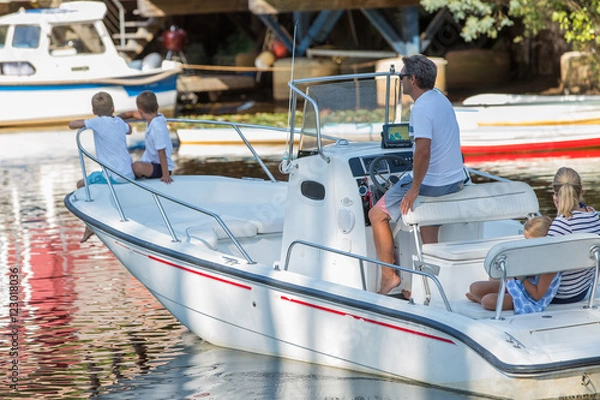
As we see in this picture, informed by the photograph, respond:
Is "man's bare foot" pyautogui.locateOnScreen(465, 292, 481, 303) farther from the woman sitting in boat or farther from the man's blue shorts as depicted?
the man's blue shorts

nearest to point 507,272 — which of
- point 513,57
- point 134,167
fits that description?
point 134,167

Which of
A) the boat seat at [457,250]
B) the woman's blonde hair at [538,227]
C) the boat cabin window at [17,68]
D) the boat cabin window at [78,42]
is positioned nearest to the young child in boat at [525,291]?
the woman's blonde hair at [538,227]

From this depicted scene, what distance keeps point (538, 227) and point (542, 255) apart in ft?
1.46

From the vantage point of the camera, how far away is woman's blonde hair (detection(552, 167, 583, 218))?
5457 mm

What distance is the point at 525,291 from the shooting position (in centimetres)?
559

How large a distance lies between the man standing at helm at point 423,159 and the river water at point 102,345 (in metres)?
0.76

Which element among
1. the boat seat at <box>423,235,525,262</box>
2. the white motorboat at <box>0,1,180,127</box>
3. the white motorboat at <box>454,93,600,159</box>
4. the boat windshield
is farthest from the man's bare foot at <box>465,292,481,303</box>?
the white motorboat at <box>0,1,180,127</box>

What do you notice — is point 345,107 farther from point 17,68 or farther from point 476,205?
point 17,68

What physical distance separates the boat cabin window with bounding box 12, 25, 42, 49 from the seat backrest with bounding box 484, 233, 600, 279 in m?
15.9

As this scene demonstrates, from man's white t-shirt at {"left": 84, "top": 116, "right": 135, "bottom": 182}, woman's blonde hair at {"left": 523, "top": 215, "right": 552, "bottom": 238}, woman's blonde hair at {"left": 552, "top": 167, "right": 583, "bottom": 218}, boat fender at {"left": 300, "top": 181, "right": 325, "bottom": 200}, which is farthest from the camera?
man's white t-shirt at {"left": 84, "top": 116, "right": 135, "bottom": 182}

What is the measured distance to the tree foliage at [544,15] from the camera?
1522cm

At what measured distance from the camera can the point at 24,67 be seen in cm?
1995

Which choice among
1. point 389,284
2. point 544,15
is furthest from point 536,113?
point 389,284

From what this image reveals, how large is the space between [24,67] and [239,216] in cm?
1303
